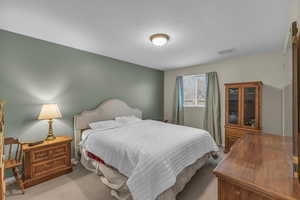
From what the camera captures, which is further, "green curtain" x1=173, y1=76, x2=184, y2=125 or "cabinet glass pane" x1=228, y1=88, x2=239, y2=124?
"green curtain" x1=173, y1=76, x2=184, y2=125

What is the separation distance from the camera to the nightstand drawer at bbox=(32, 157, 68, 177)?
2.11 metres

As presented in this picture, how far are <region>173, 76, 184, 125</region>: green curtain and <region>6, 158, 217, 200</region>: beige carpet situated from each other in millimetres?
2305

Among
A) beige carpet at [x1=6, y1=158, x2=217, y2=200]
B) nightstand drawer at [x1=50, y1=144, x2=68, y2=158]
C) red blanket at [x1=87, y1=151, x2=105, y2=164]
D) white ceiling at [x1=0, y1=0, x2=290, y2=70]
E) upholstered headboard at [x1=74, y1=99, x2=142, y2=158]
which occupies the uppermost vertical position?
white ceiling at [x1=0, y1=0, x2=290, y2=70]

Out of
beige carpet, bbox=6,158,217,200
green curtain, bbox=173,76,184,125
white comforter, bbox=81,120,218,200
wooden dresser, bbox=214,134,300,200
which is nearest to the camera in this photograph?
wooden dresser, bbox=214,134,300,200

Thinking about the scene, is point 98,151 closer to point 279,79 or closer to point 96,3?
point 96,3

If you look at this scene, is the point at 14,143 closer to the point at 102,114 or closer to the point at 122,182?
the point at 102,114

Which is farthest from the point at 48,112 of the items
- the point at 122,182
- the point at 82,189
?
the point at 122,182

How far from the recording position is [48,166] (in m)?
2.24

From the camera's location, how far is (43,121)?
8.26 ft

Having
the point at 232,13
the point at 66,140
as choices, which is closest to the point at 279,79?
the point at 232,13

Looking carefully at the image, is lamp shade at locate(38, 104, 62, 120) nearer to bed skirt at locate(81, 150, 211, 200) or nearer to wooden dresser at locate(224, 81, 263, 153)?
bed skirt at locate(81, 150, 211, 200)

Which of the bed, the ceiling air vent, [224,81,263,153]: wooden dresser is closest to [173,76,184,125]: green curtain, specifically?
[224,81,263,153]: wooden dresser

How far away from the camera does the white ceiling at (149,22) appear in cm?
157

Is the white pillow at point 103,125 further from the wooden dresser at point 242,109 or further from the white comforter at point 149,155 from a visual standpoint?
the wooden dresser at point 242,109
